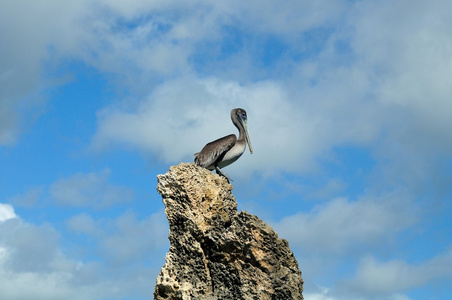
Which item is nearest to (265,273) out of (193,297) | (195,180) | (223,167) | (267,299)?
(267,299)

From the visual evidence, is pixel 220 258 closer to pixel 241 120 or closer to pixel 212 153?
pixel 212 153

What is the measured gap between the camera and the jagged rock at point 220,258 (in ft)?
30.3

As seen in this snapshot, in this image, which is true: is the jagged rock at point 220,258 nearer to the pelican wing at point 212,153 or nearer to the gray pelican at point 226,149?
the gray pelican at point 226,149

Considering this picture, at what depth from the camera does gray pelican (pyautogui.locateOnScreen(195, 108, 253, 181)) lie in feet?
60.1

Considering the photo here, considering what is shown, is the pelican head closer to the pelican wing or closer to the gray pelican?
the gray pelican

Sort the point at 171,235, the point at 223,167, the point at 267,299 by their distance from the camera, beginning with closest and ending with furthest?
the point at 267,299 < the point at 171,235 < the point at 223,167

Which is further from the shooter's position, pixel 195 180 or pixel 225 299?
pixel 195 180

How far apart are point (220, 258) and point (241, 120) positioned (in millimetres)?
10916

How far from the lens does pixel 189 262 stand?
31.1 feet

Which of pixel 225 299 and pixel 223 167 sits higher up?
pixel 223 167

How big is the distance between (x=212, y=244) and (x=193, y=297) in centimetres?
87

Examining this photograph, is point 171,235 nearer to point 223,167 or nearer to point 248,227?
point 248,227

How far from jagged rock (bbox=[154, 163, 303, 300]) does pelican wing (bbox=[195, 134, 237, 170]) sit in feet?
27.5

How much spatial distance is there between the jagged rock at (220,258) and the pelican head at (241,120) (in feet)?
33.2
